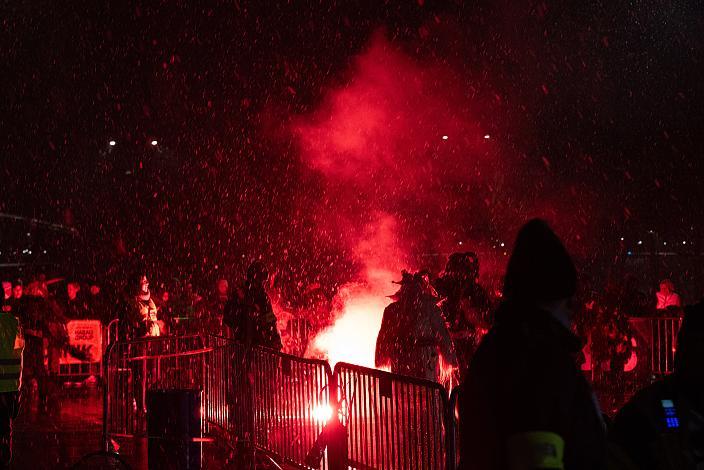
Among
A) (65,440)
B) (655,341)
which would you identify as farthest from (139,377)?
(655,341)

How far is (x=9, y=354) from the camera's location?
8.17 metres

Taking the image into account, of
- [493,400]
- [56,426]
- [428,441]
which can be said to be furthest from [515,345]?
[56,426]

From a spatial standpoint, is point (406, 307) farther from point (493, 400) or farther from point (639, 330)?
point (639, 330)

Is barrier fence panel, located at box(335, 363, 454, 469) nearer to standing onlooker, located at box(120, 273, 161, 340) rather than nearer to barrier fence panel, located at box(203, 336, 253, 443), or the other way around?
barrier fence panel, located at box(203, 336, 253, 443)

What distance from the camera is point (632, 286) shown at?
1592cm

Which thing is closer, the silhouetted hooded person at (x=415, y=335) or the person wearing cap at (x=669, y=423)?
the person wearing cap at (x=669, y=423)

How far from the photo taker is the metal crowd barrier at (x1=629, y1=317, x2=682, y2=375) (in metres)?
15.1

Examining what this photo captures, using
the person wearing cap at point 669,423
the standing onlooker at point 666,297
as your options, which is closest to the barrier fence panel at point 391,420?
the person wearing cap at point 669,423

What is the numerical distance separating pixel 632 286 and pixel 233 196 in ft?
51.6

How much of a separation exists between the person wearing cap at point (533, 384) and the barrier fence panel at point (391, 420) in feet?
9.83

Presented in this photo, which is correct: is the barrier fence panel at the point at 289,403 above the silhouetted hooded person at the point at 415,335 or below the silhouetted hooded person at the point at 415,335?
below

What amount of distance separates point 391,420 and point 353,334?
312 inches

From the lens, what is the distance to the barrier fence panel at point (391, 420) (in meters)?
6.01

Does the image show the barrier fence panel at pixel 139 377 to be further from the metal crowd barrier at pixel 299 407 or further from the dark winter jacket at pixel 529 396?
the dark winter jacket at pixel 529 396
